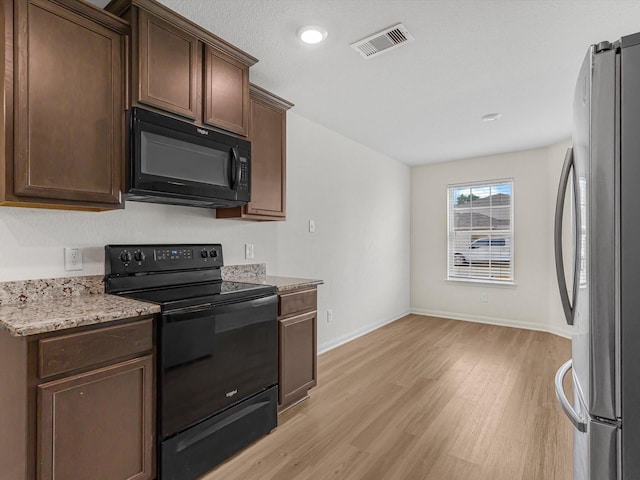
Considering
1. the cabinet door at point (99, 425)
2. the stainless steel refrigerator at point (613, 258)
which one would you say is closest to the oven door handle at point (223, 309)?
the cabinet door at point (99, 425)

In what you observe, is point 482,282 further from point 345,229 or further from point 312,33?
point 312,33

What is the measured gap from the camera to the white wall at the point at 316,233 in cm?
191

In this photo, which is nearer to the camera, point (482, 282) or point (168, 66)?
point (168, 66)

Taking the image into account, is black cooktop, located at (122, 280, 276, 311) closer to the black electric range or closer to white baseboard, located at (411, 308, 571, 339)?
the black electric range

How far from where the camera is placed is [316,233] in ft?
12.6

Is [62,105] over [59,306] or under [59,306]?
over

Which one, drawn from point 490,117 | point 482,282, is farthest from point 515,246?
point 490,117

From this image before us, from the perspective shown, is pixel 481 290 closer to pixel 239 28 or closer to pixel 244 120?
pixel 244 120

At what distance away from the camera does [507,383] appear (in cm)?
309

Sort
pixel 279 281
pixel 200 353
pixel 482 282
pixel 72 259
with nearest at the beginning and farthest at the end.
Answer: pixel 200 353 → pixel 72 259 → pixel 279 281 → pixel 482 282

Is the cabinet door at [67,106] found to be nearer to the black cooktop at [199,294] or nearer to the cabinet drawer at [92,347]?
the black cooktop at [199,294]

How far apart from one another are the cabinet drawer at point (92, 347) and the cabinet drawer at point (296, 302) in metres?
0.98

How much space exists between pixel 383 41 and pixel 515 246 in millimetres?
3937

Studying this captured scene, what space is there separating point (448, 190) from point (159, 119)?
4.71 m
